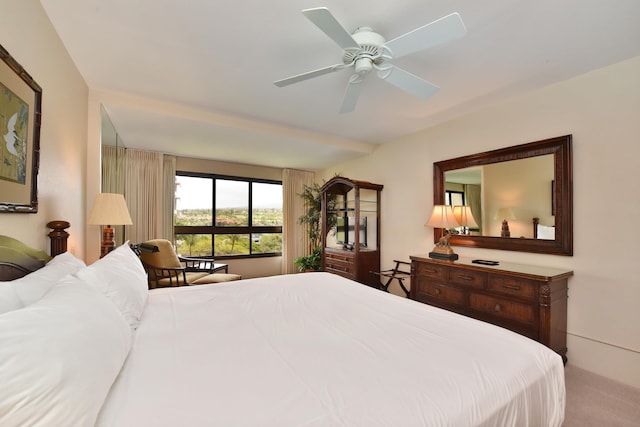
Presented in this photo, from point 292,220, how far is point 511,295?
4.18 m

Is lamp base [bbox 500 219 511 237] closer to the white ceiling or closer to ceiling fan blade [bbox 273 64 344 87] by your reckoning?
the white ceiling

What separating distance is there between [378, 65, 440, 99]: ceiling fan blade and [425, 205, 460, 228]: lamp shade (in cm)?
149

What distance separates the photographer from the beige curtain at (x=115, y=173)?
362cm

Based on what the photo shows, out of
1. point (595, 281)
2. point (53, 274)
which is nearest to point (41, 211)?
point (53, 274)

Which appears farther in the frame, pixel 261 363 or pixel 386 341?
pixel 386 341

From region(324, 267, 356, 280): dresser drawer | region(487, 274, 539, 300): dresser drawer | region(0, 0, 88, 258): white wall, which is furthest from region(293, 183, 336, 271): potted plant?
region(0, 0, 88, 258): white wall

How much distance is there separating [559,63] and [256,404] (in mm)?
3078

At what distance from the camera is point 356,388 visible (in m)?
0.95

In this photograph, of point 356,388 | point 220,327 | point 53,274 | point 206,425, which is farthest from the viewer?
point 220,327

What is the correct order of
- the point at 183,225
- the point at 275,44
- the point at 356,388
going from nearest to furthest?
1. the point at 356,388
2. the point at 275,44
3. the point at 183,225

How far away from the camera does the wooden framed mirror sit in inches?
101

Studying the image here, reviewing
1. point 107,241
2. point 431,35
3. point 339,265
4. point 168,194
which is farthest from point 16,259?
point 168,194

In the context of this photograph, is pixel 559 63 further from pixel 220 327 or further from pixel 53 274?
pixel 53 274

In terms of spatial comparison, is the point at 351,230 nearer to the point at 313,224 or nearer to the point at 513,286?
the point at 313,224
